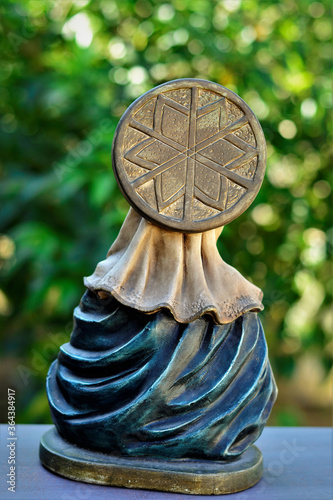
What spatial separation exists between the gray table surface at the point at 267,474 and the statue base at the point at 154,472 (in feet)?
0.06

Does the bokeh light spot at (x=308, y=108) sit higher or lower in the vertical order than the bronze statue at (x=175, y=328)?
higher

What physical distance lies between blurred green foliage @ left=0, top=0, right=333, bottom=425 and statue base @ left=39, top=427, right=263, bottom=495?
0.99 m

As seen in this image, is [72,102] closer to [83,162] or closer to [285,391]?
[83,162]

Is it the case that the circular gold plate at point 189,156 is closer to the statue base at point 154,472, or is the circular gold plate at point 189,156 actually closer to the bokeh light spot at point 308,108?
the statue base at point 154,472

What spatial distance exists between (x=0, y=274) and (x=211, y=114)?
200 centimetres

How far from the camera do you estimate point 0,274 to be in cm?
338

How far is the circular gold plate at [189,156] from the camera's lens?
5.63ft

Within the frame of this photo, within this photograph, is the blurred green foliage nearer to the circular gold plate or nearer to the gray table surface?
the gray table surface

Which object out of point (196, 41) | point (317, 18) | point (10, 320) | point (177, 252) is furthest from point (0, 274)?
point (317, 18)

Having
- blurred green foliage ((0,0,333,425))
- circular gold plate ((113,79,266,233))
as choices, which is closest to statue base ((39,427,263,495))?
circular gold plate ((113,79,266,233))

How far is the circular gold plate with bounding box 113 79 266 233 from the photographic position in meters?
1.71

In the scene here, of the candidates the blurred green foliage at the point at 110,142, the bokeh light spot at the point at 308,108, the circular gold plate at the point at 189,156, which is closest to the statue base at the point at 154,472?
the circular gold plate at the point at 189,156

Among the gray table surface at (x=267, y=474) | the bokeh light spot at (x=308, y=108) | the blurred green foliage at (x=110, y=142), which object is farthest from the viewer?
the bokeh light spot at (x=308, y=108)

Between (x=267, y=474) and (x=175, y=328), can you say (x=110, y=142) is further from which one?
(x=267, y=474)
